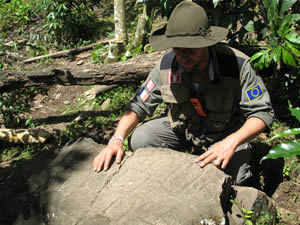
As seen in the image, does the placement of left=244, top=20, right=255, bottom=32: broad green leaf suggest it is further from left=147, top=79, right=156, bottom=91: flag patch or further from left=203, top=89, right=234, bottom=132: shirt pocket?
left=147, top=79, right=156, bottom=91: flag patch

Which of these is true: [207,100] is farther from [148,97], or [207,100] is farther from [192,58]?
[148,97]

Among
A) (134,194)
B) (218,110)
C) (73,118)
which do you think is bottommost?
(73,118)

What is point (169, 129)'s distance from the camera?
10.3 feet

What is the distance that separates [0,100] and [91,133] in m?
1.43

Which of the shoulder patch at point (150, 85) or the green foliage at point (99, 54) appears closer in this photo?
the shoulder patch at point (150, 85)

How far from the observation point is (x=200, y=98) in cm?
269

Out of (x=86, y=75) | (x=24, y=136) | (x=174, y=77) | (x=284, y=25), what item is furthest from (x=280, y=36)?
Answer: (x=24, y=136)

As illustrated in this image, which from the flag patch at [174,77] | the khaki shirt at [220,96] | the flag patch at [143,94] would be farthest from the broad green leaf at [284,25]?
the flag patch at [143,94]

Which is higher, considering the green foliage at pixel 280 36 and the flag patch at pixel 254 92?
the green foliage at pixel 280 36

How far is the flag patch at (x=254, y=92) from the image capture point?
2473mm

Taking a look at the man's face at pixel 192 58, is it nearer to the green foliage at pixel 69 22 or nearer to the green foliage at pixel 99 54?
the green foliage at pixel 99 54

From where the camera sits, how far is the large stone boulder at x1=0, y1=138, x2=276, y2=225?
6.07 feet

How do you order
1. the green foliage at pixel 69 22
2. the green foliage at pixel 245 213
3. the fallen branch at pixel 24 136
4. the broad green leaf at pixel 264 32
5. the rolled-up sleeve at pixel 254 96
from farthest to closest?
1. the green foliage at pixel 69 22
2. the fallen branch at pixel 24 136
3. the broad green leaf at pixel 264 32
4. the rolled-up sleeve at pixel 254 96
5. the green foliage at pixel 245 213

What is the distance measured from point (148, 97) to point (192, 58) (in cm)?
70
